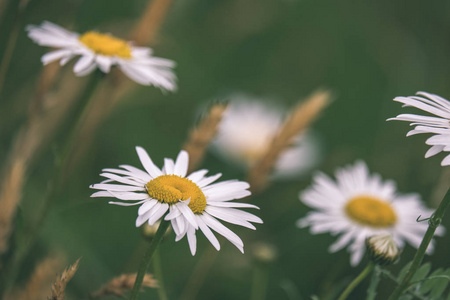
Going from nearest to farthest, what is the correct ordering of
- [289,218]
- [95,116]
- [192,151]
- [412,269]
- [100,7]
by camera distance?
1. [412,269]
2. [192,151]
3. [95,116]
4. [289,218]
5. [100,7]

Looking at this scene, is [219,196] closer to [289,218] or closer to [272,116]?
[289,218]

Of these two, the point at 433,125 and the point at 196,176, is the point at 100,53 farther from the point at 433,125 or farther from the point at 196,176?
the point at 433,125

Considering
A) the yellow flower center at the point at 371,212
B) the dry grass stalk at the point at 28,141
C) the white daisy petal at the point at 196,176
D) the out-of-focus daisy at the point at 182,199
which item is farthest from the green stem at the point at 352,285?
the dry grass stalk at the point at 28,141

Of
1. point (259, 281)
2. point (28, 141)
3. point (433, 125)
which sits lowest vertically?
point (259, 281)

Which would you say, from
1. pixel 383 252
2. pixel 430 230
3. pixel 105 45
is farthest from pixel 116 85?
pixel 430 230

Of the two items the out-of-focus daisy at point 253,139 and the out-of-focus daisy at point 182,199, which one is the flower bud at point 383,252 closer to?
the out-of-focus daisy at point 182,199

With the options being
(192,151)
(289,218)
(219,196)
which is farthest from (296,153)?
(219,196)
